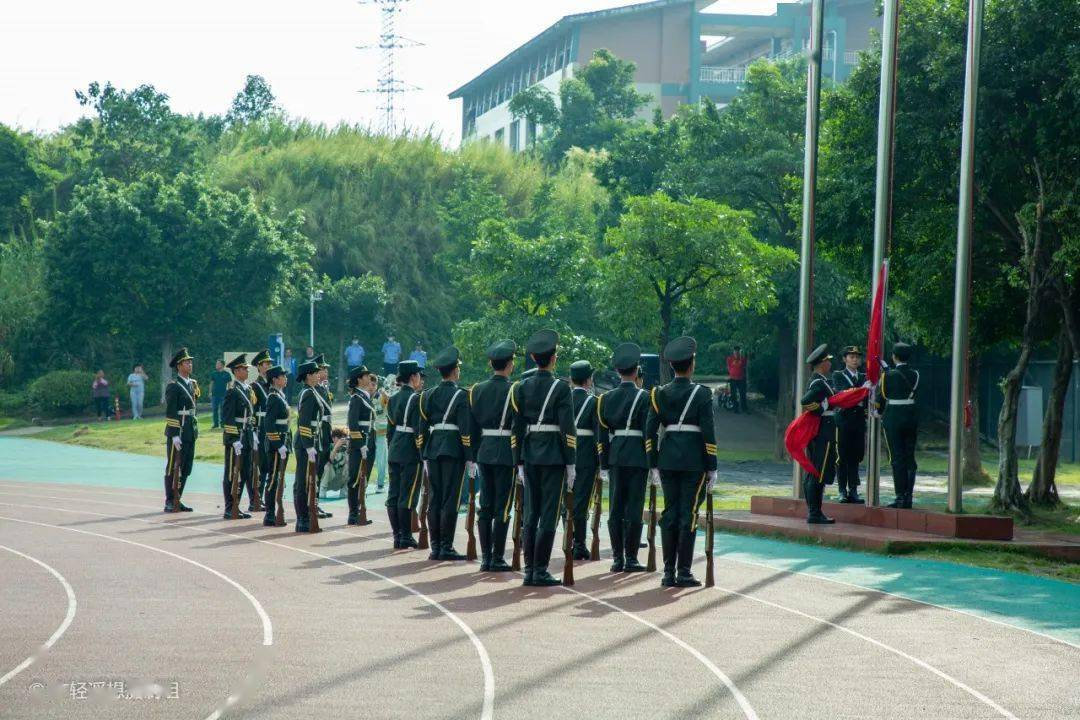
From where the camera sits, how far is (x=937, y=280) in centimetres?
2116

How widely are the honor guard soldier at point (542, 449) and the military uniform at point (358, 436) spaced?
5.10m

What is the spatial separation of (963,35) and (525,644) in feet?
44.5

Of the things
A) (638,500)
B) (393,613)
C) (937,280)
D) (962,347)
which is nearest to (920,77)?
(937,280)

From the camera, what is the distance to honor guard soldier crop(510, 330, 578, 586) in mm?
12258

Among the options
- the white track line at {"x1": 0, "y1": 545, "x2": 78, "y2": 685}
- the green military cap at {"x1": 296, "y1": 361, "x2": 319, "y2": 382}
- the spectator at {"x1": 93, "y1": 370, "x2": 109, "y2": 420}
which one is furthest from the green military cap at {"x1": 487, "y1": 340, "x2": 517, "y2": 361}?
the spectator at {"x1": 93, "y1": 370, "x2": 109, "y2": 420}

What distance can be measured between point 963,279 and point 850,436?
9.02 feet

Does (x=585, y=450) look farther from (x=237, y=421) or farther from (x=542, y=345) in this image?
(x=237, y=421)

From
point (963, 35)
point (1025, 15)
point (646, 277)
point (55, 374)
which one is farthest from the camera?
point (55, 374)

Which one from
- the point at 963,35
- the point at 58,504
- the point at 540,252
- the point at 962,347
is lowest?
the point at 58,504

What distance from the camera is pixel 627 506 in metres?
13.3

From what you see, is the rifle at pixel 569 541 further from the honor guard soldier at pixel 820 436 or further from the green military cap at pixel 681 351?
the honor guard soldier at pixel 820 436

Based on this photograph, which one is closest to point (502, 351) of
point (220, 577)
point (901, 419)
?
point (220, 577)

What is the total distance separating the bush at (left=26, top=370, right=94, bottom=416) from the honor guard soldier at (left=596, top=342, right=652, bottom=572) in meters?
32.8

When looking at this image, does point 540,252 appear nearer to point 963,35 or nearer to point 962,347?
point 963,35
